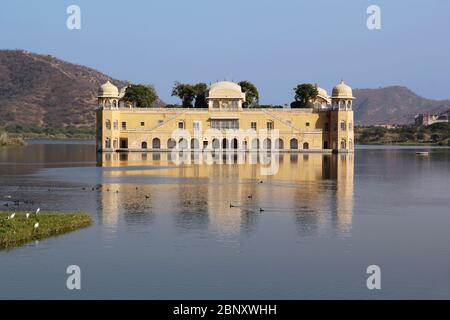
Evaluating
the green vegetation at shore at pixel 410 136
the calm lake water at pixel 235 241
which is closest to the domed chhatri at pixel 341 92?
the calm lake water at pixel 235 241

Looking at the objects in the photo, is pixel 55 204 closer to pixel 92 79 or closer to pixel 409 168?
pixel 409 168

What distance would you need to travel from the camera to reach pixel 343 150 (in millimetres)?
75062

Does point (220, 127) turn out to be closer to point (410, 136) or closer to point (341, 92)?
point (341, 92)

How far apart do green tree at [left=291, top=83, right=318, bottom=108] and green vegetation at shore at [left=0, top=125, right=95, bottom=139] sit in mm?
59945

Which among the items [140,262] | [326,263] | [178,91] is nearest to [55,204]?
[140,262]

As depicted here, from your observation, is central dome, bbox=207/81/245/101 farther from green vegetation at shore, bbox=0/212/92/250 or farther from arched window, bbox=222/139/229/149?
green vegetation at shore, bbox=0/212/92/250

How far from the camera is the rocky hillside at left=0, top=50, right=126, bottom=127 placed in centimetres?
14875

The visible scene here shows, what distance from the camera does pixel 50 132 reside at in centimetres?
13875

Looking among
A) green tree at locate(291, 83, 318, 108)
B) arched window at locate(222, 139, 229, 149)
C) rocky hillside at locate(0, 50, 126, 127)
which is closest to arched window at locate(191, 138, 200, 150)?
arched window at locate(222, 139, 229, 149)

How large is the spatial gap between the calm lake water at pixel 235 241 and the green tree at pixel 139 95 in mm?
45242

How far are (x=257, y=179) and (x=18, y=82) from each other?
13312 centimetres

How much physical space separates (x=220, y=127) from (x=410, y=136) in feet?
227

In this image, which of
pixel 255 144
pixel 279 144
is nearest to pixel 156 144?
pixel 255 144
